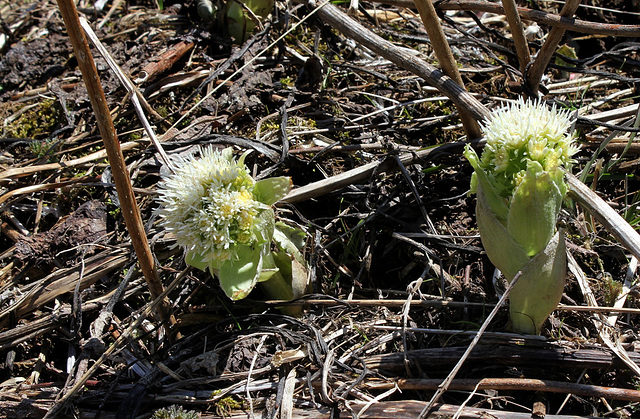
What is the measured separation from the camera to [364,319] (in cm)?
184

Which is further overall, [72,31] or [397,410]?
[397,410]

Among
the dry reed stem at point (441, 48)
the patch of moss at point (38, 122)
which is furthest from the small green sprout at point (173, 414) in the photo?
the patch of moss at point (38, 122)

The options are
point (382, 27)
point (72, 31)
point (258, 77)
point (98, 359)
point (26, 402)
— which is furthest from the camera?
point (382, 27)

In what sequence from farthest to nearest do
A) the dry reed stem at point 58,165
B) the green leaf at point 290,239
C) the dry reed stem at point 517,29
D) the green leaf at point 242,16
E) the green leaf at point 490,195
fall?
1. the green leaf at point 242,16
2. the dry reed stem at point 58,165
3. the dry reed stem at point 517,29
4. the green leaf at point 290,239
5. the green leaf at point 490,195

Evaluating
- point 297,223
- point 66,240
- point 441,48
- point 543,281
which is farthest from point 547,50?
point 66,240

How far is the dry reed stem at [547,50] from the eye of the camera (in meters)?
1.99

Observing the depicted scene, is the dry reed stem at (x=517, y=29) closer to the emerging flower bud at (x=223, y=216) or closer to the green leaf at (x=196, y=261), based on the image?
the emerging flower bud at (x=223, y=216)

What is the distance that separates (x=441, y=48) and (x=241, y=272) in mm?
1091

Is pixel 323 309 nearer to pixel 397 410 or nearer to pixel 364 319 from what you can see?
pixel 364 319

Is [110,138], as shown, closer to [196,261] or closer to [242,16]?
[196,261]

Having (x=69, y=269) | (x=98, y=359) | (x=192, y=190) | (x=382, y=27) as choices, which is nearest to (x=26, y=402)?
(x=98, y=359)

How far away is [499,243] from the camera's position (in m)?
1.57

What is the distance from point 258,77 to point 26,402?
163 centimetres

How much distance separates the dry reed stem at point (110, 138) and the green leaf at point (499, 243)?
3.30 ft
